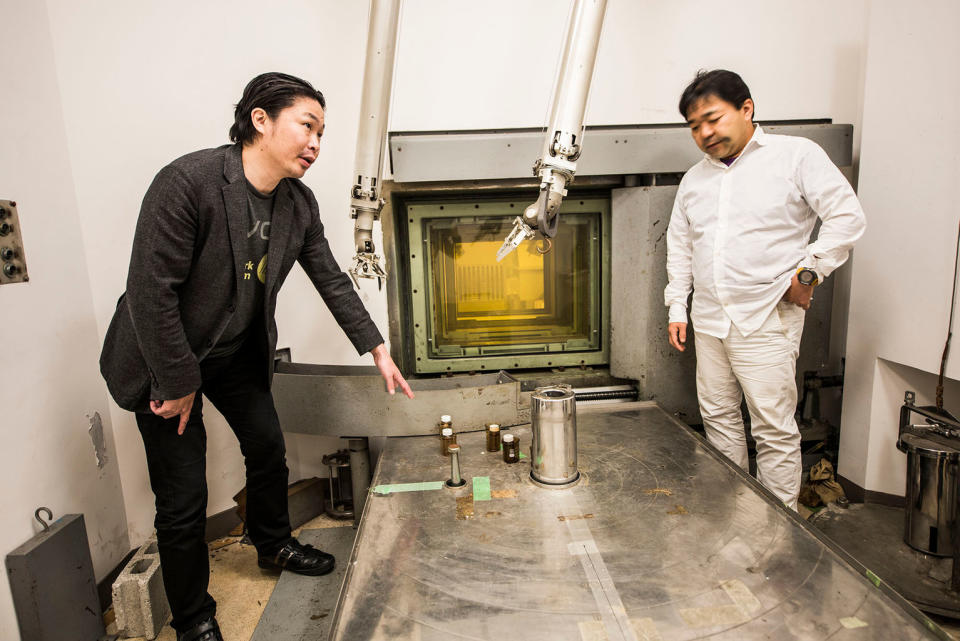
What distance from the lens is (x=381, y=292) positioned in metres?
2.04

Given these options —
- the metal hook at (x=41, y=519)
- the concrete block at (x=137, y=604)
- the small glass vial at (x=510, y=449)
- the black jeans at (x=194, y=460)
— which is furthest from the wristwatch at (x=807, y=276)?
the metal hook at (x=41, y=519)

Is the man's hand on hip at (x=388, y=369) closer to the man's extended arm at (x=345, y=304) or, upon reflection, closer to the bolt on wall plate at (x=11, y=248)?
the man's extended arm at (x=345, y=304)

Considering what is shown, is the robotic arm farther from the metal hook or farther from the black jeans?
the metal hook

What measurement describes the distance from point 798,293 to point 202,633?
1.90m

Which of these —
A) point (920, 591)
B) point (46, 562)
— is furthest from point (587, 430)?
point (46, 562)

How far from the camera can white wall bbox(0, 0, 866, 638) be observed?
1458 mm

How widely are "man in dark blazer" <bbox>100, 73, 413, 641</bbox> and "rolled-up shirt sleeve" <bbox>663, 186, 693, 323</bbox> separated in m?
1.20

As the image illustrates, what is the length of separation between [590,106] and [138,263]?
1602 millimetres

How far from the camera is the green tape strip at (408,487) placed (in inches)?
52.5

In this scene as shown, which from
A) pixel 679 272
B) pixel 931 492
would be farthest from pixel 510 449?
pixel 931 492

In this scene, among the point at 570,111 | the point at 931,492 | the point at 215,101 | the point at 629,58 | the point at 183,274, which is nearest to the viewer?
the point at 183,274

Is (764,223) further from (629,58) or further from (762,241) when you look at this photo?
(629,58)

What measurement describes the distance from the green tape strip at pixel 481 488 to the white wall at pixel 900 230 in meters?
1.47

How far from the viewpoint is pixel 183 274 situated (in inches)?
46.1
